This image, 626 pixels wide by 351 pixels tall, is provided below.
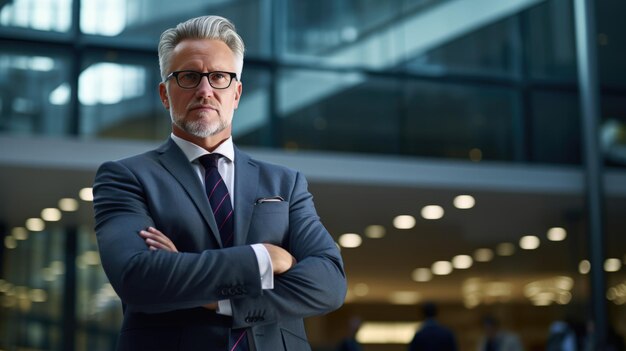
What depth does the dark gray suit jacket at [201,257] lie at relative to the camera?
1773 mm

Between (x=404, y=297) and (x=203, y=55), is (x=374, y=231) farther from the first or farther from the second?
(x=203, y=55)

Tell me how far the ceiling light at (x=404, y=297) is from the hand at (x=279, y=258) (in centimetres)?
1869

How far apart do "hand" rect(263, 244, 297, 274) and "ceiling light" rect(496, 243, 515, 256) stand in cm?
1232

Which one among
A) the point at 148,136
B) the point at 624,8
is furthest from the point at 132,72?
the point at 624,8

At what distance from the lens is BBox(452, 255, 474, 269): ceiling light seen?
Result: 585 inches

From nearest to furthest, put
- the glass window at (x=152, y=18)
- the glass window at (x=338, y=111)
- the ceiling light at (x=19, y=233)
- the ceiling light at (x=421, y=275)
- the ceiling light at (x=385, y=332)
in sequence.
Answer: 1. the glass window at (x=152, y=18)
2. the glass window at (x=338, y=111)
3. the ceiling light at (x=19, y=233)
4. the ceiling light at (x=421, y=275)
5. the ceiling light at (x=385, y=332)

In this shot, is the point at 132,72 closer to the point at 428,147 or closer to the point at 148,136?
the point at 148,136

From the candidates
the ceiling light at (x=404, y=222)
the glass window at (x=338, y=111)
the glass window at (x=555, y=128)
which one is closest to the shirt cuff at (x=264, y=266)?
the glass window at (x=338, y=111)

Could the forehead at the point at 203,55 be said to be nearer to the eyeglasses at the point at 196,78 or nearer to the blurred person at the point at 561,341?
the eyeglasses at the point at 196,78

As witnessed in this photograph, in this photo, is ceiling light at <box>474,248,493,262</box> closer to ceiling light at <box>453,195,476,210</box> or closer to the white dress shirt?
ceiling light at <box>453,195,476,210</box>

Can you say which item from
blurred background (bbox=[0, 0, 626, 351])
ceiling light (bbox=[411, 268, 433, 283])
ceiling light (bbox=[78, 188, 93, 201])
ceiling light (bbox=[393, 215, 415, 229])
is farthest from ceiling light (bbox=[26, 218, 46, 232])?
ceiling light (bbox=[411, 268, 433, 283])

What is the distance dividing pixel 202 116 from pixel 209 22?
20cm

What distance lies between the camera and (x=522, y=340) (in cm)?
1392

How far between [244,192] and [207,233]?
0.13 metres
